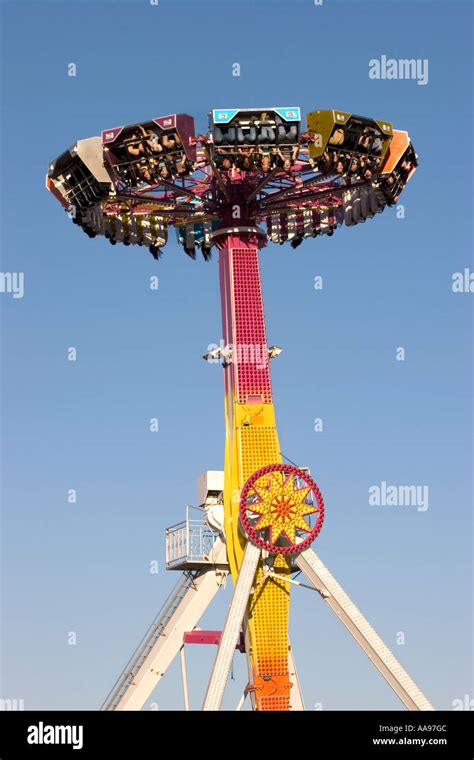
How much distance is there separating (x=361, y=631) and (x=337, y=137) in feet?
66.7

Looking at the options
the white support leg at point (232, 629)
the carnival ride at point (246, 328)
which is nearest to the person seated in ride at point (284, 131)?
the carnival ride at point (246, 328)

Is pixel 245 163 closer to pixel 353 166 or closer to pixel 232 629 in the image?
pixel 353 166

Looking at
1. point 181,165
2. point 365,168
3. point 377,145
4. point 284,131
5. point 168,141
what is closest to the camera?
point 284,131

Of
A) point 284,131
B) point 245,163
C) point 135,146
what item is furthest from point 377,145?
point 135,146

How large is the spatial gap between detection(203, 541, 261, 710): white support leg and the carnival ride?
2.0 inches

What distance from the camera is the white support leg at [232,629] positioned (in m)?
56.5

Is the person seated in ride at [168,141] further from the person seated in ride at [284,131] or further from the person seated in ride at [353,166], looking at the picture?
the person seated in ride at [353,166]

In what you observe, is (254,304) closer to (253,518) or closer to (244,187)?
(244,187)

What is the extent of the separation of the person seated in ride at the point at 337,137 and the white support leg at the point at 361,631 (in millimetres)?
16946

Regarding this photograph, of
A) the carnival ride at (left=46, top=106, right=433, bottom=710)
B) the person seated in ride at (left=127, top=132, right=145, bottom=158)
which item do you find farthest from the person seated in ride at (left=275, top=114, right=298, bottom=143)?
the person seated in ride at (left=127, top=132, right=145, bottom=158)

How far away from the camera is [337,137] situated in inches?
2363

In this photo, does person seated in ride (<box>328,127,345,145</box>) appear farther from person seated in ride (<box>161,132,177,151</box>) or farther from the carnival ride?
person seated in ride (<box>161,132,177,151</box>)
